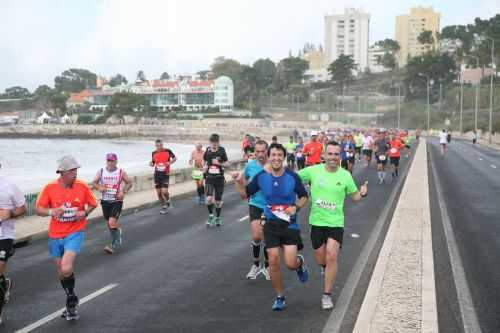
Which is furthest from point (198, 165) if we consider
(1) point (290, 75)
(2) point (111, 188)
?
(1) point (290, 75)

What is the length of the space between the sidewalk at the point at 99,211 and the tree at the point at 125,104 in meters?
140

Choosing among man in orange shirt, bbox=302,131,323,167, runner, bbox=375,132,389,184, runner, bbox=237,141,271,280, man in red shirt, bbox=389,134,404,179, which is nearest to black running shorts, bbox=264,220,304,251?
runner, bbox=237,141,271,280

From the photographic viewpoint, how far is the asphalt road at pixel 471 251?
759cm

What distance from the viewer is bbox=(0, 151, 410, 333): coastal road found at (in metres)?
7.37

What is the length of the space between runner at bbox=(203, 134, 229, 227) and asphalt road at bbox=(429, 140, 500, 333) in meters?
4.45

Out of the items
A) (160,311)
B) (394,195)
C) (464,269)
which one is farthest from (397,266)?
(394,195)

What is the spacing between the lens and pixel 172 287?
9133 millimetres

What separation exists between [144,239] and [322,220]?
643 centimetres

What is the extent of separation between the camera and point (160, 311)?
7.88 metres

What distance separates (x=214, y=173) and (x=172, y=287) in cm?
572

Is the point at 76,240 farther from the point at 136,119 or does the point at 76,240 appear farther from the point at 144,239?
the point at 136,119

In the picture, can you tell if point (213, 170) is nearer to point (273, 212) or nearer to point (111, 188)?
point (111, 188)

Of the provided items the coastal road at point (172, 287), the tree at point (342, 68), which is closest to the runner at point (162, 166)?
the coastal road at point (172, 287)

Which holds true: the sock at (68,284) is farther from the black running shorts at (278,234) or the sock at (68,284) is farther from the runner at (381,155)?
the runner at (381,155)
